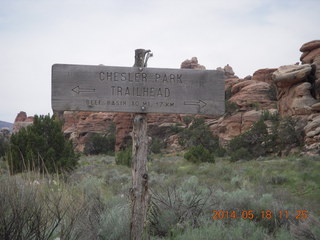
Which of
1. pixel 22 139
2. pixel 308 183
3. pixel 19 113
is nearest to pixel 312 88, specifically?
pixel 308 183

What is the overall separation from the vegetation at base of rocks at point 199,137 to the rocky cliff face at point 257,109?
1.56 m

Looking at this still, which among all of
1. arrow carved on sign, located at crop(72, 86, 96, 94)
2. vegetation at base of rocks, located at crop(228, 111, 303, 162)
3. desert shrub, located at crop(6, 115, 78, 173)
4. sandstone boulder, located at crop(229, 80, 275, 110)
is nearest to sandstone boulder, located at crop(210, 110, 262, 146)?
sandstone boulder, located at crop(229, 80, 275, 110)

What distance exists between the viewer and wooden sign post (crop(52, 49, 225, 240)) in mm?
3082

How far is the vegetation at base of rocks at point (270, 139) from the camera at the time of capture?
2438cm

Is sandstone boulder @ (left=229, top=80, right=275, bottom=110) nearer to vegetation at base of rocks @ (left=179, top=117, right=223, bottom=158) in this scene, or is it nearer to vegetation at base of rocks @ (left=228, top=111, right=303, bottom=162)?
vegetation at base of rocks @ (left=179, top=117, right=223, bottom=158)

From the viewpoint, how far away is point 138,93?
10.2 feet

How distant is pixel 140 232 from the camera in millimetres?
3053

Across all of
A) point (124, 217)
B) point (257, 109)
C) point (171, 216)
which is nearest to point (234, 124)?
point (257, 109)

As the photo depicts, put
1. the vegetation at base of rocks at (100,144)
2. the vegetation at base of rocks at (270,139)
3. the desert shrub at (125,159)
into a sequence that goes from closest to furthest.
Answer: the desert shrub at (125,159), the vegetation at base of rocks at (270,139), the vegetation at base of rocks at (100,144)

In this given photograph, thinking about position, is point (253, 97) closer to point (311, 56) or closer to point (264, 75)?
point (311, 56)

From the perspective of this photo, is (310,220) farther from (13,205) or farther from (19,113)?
(19,113)

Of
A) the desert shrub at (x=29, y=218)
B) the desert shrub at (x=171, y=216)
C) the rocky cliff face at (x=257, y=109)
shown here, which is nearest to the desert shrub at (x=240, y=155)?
the rocky cliff face at (x=257, y=109)

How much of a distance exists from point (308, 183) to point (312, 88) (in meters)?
21.5
